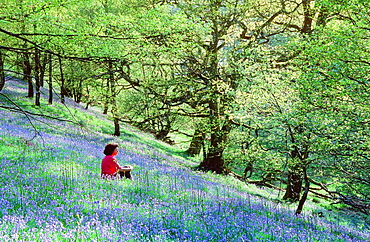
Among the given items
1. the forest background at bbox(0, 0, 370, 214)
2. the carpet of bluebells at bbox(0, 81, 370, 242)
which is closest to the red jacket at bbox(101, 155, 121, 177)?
the carpet of bluebells at bbox(0, 81, 370, 242)

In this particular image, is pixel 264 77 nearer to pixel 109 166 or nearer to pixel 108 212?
pixel 109 166

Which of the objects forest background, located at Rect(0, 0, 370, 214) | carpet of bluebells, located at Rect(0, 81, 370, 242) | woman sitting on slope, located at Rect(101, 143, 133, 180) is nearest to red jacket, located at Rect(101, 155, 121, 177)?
woman sitting on slope, located at Rect(101, 143, 133, 180)

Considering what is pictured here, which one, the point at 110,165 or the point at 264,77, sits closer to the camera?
the point at 110,165

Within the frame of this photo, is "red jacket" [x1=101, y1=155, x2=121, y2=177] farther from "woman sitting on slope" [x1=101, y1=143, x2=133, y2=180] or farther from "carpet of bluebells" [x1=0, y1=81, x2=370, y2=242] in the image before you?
"carpet of bluebells" [x1=0, y1=81, x2=370, y2=242]

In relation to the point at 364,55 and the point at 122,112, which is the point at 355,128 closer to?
the point at 364,55

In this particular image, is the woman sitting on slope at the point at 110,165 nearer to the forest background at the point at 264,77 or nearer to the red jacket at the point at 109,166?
the red jacket at the point at 109,166

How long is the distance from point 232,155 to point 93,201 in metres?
10.8

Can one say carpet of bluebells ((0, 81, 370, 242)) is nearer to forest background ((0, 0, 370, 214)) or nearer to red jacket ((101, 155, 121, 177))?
red jacket ((101, 155, 121, 177))

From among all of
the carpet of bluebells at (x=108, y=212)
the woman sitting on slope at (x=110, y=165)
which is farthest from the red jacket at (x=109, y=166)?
the carpet of bluebells at (x=108, y=212)

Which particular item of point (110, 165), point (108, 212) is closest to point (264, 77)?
point (110, 165)

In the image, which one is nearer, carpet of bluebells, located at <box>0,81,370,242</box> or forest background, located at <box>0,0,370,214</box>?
carpet of bluebells, located at <box>0,81,370,242</box>

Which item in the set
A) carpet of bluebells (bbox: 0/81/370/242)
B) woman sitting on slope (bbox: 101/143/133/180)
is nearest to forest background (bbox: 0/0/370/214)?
carpet of bluebells (bbox: 0/81/370/242)

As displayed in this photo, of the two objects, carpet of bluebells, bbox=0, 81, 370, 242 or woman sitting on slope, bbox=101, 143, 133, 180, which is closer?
carpet of bluebells, bbox=0, 81, 370, 242

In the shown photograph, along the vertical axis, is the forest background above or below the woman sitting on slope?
above
